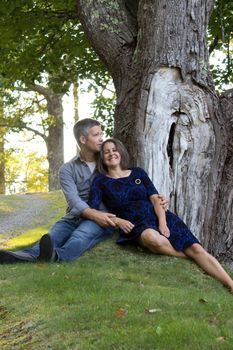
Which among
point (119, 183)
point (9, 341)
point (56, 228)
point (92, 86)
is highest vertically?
point (92, 86)

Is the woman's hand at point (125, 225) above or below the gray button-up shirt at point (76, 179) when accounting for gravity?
below

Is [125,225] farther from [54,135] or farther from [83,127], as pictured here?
[54,135]

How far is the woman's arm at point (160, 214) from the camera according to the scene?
769cm

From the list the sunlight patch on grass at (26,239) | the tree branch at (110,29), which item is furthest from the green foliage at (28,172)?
the tree branch at (110,29)

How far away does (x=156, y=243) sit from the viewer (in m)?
7.59

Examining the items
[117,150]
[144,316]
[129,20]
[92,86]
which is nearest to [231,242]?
[117,150]

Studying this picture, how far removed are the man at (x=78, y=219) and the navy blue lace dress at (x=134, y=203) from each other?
175 mm

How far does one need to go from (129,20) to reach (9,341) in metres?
5.68

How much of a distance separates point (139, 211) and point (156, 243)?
480 mm

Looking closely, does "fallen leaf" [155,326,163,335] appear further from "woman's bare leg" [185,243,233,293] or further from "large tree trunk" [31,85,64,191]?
"large tree trunk" [31,85,64,191]

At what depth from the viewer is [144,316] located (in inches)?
207

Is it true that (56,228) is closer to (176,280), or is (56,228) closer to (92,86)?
(176,280)

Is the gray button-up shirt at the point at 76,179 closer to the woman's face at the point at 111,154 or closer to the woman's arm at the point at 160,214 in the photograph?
the woman's face at the point at 111,154

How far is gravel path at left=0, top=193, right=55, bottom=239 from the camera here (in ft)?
56.3
